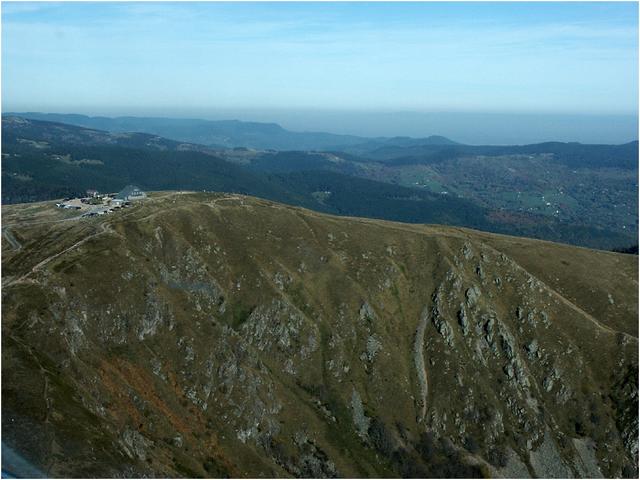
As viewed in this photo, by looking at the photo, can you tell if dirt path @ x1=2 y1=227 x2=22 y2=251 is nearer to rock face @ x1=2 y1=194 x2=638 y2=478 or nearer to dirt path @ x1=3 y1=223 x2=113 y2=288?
rock face @ x1=2 y1=194 x2=638 y2=478

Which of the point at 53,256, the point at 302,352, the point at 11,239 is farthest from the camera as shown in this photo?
the point at 302,352

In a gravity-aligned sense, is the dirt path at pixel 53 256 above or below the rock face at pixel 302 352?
above

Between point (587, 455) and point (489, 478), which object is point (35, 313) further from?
point (587, 455)

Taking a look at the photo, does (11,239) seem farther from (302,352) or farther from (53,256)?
(302,352)

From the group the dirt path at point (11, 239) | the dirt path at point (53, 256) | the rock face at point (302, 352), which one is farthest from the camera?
the dirt path at point (11, 239)

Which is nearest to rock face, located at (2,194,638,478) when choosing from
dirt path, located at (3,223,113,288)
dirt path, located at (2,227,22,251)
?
dirt path, located at (3,223,113,288)

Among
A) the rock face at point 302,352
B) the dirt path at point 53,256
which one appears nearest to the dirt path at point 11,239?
the rock face at point 302,352

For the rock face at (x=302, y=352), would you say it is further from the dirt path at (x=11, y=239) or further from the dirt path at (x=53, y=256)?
the dirt path at (x=11, y=239)

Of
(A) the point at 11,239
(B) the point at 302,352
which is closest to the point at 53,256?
(A) the point at 11,239
